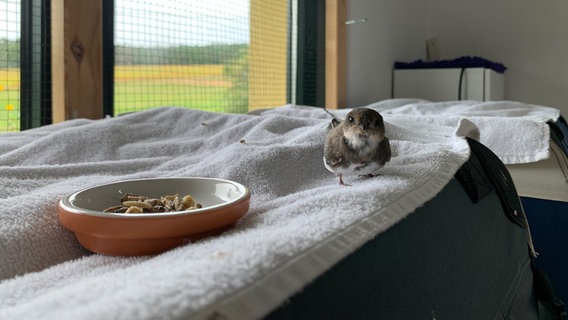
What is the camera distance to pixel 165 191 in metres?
0.63

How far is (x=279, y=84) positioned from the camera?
2.27m

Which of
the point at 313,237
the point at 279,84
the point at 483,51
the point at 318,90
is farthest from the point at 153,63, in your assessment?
the point at 483,51

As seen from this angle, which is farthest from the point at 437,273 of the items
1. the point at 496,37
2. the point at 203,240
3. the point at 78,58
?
the point at 496,37

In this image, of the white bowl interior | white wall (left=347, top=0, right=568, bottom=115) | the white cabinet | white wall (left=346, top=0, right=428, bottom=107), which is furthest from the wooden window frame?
the white cabinet

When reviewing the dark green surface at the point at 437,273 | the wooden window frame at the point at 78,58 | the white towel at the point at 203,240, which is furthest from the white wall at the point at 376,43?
the dark green surface at the point at 437,273

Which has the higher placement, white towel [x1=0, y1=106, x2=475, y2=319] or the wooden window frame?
the wooden window frame

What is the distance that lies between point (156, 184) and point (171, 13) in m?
1.17

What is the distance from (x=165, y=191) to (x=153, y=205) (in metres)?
0.08

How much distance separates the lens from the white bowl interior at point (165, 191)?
0.56 metres

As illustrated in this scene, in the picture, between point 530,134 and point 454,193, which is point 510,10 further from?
point 454,193

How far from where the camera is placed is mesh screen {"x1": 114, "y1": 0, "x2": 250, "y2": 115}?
1.58m

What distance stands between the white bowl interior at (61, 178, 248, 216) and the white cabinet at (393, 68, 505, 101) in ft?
7.94

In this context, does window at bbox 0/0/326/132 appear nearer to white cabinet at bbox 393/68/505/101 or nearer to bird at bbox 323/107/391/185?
white cabinet at bbox 393/68/505/101

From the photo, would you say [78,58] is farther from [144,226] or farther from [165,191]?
[144,226]
